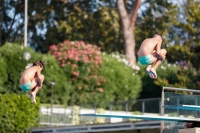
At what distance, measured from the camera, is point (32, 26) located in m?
49.5

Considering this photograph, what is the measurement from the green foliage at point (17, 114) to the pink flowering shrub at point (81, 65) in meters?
7.24

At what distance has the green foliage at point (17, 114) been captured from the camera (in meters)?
28.5

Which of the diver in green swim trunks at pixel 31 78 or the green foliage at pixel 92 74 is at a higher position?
the green foliage at pixel 92 74

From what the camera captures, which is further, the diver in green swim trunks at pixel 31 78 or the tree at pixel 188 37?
the tree at pixel 188 37

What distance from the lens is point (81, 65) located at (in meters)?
36.6

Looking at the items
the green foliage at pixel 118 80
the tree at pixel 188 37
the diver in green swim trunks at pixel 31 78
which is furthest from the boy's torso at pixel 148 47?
the tree at pixel 188 37

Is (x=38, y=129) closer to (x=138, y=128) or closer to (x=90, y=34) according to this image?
(x=138, y=128)

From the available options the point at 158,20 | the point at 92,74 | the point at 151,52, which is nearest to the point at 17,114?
the point at 92,74

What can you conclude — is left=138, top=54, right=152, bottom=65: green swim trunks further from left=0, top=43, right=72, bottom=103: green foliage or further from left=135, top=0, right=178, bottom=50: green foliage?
left=135, top=0, right=178, bottom=50: green foliage

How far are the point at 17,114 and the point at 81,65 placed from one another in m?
8.42

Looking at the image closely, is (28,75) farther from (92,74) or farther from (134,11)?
(134,11)

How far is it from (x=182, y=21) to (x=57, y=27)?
944 centimetres

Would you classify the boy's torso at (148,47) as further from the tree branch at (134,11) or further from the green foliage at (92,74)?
the tree branch at (134,11)

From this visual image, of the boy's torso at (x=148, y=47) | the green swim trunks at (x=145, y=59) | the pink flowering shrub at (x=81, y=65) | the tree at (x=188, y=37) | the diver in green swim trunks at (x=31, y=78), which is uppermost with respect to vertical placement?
the tree at (x=188, y=37)
